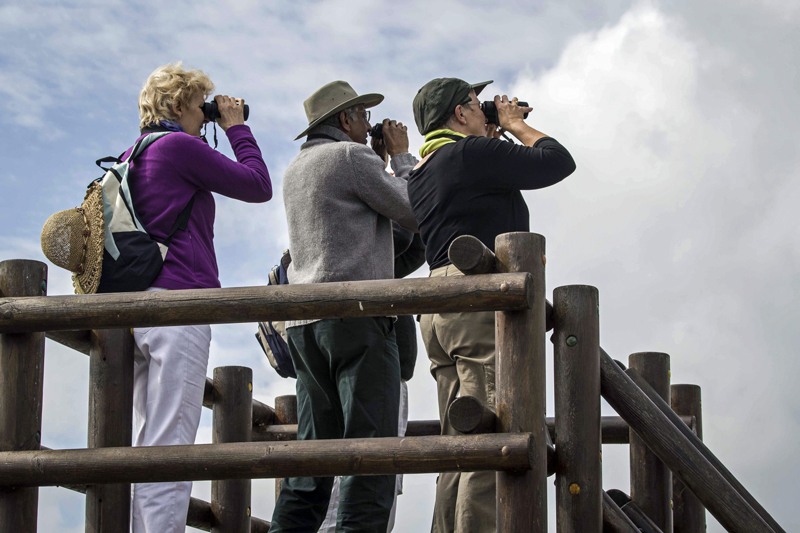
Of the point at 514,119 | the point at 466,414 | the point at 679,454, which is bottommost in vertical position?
the point at 679,454

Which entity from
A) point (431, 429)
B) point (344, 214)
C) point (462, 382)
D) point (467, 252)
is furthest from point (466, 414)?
point (431, 429)

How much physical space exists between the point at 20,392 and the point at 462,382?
1889 mm

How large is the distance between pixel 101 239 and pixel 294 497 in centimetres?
142

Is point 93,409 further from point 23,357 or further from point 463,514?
point 463,514

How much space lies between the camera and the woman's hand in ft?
16.1

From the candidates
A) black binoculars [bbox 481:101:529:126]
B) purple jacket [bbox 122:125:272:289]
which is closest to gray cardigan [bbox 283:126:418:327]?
purple jacket [bbox 122:125:272:289]

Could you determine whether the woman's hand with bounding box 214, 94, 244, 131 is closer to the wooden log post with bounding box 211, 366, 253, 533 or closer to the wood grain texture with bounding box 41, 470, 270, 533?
the wooden log post with bounding box 211, 366, 253, 533

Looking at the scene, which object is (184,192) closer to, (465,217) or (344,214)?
(344,214)

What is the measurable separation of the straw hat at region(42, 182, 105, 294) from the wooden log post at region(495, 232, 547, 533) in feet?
5.73

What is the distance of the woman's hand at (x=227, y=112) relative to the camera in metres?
4.92

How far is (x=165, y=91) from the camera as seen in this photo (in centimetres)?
467

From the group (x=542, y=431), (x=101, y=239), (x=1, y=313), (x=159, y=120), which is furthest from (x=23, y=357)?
(x=542, y=431)

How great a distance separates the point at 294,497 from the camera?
14.5ft

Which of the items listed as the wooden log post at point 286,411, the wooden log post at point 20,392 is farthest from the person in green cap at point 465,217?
the wooden log post at point 286,411
